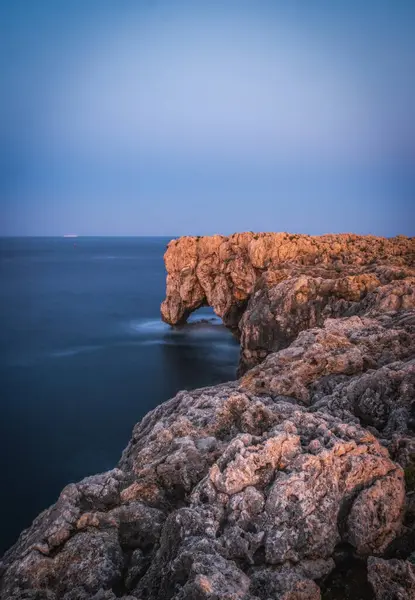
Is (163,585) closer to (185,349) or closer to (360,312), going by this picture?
(360,312)

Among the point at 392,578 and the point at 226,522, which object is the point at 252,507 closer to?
the point at 226,522

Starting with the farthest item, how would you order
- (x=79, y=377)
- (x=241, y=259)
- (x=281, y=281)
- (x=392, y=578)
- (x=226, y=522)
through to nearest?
(x=241, y=259) → (x=79, y=377) → (x=281, y=281) → (x=226, y=522) → (x=392, y=578)

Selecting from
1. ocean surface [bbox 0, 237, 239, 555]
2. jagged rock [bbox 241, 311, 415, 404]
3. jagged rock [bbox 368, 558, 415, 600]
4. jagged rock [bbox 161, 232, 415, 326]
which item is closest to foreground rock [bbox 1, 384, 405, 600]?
jagged rock [bbox 368, 558, 415, 600]

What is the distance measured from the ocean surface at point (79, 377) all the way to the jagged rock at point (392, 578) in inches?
681

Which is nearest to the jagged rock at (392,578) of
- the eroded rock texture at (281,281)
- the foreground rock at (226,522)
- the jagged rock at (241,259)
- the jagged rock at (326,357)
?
the foreground rock at (226,522)

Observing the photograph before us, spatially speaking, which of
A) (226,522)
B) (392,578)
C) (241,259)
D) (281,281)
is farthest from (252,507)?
(241,259)

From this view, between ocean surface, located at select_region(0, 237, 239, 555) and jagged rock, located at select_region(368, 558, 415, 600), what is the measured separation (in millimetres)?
17309

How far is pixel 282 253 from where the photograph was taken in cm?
3859

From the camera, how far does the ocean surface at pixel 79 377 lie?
24078 millimetres

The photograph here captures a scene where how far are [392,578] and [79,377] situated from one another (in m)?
34.2

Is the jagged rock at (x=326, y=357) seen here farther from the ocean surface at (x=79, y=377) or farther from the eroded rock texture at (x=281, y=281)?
the ocean surface at (x=79, y=377)

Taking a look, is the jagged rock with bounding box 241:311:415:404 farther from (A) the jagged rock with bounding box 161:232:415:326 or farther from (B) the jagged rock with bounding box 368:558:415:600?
(A) the jagged rock with bounding box 161:232:415:326

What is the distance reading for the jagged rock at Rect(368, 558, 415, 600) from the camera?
19.4 feet

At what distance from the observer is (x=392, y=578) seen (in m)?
6.14
